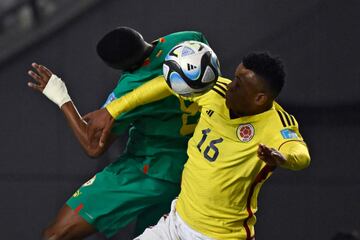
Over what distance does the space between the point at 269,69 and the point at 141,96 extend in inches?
21.5

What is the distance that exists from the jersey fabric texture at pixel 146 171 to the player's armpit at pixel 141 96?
0.23 m

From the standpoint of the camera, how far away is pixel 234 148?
365 cm

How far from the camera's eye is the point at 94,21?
5363 mm

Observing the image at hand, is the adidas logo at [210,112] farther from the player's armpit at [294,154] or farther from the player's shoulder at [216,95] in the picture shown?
the player's armpit at [294,154]

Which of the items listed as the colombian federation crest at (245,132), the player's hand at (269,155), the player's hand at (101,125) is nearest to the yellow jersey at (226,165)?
the colombian federation crest at (245,132)

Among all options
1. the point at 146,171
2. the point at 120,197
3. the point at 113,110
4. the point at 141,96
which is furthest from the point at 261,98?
the point at 120,197

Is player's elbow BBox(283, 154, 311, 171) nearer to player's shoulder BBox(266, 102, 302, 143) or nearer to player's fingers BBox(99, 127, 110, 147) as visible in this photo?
player's shoulder BBox(266, 102, 302, 143)

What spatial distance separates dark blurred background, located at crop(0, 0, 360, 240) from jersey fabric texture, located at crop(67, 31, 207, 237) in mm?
1075

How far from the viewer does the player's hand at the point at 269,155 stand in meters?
3.25

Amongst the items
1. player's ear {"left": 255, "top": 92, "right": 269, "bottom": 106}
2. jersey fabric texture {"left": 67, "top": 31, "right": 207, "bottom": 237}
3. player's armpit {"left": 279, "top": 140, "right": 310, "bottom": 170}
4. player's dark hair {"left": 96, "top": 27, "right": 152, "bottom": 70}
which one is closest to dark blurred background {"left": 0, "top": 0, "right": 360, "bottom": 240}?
jersey fabric texture {"left": 67, "top": 31, "right": 207, "bottom": 237}

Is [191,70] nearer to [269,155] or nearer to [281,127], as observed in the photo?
[281,127]

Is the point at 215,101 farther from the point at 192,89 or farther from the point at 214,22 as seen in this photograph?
the point at 214,22

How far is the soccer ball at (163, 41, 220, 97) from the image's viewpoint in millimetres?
3660

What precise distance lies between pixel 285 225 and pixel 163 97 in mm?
1778
